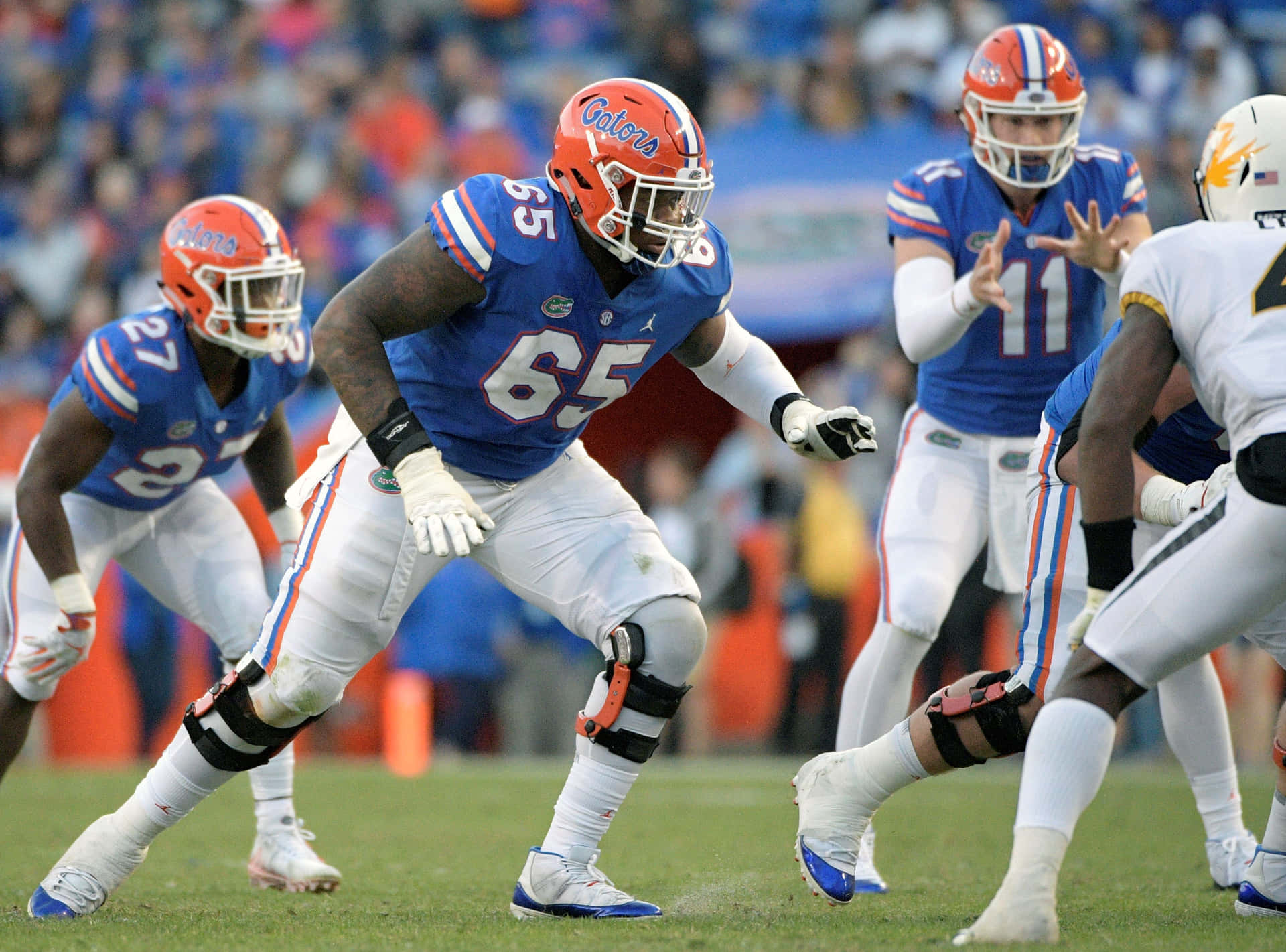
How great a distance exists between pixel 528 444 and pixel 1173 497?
1.41 m

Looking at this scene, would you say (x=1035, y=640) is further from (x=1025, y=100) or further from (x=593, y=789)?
(x=1025, y=100)

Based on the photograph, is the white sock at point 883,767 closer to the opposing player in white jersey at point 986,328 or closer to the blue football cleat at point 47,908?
the opposing player in white jersey at point 986,328

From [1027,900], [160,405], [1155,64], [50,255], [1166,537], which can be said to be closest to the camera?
[1027,900]

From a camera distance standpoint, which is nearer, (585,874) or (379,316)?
(379,316)

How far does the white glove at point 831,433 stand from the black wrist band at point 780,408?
7 centimetres

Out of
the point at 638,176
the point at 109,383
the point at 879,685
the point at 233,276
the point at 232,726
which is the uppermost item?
the point at 638,176

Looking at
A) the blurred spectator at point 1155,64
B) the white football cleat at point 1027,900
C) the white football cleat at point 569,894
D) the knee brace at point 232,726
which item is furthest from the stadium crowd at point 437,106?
the white football cleat at point 1027,900

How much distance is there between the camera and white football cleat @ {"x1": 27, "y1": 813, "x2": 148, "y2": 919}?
3471 mm

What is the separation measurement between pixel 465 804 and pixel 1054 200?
11.3ft

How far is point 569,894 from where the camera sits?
340 centimetres

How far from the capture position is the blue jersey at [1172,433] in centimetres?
344

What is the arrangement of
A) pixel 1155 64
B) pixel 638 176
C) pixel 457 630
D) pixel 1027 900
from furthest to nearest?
pixel 1155 64 → pixel 457 630 → pixel 638 176 → pixel 1027 900

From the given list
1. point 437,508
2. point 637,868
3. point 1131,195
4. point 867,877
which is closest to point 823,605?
point 637,868

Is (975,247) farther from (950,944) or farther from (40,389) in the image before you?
(40,389)
